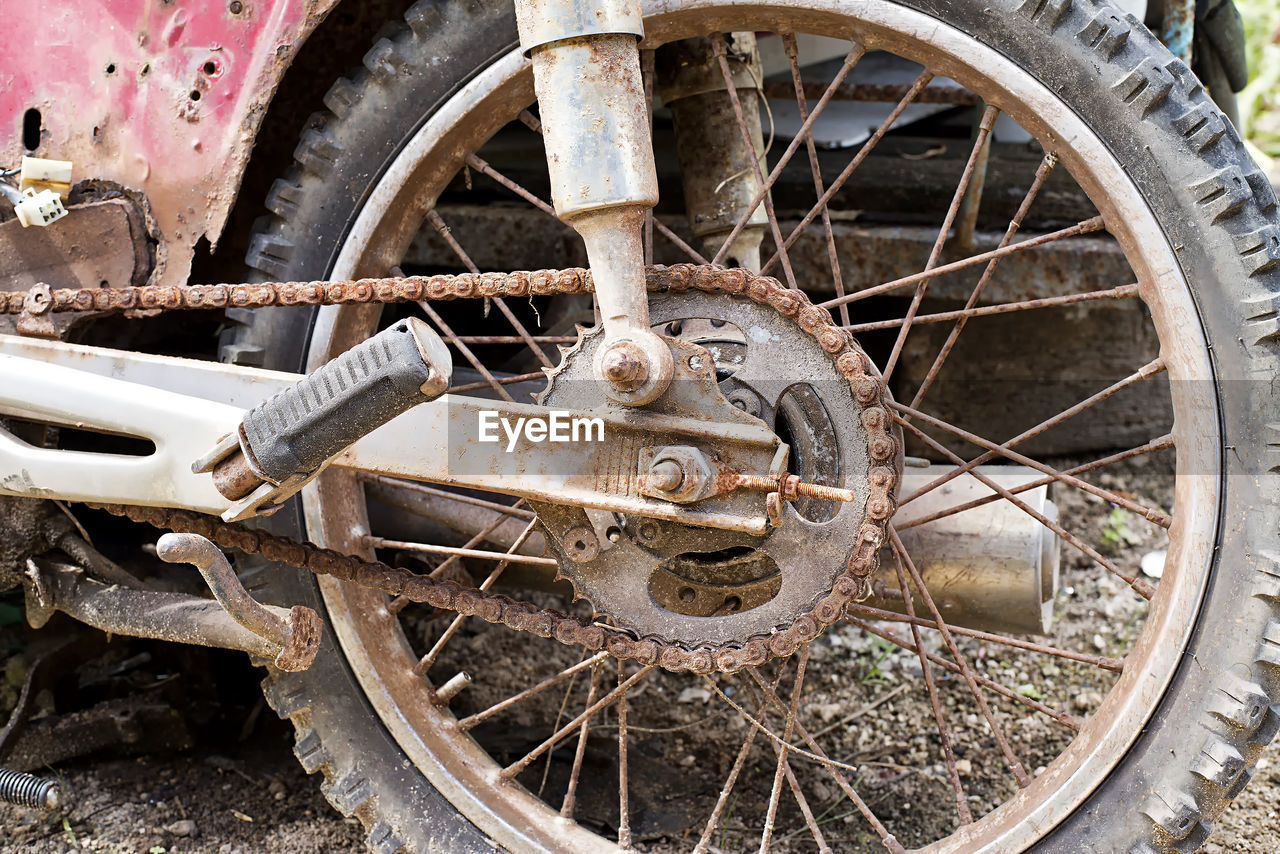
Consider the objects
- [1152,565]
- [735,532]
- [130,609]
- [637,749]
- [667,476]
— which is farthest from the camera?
[1152,565]

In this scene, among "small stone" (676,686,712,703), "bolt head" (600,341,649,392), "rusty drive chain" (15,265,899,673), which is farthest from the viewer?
"small stone" (676,686,712,703)

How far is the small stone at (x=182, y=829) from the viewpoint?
232cm

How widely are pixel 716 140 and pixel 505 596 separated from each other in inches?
35.4

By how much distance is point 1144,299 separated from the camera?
1.73 metres

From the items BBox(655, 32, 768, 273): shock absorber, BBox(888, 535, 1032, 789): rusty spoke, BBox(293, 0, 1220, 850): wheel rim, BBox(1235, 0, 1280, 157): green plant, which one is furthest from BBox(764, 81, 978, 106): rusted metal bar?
BBox(1235, 0, 1280, 157): green plant

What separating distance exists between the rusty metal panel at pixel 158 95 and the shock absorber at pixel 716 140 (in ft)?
2.11

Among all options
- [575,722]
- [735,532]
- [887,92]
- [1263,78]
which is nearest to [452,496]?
[575,722]

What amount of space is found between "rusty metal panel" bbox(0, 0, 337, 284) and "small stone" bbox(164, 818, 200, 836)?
3.70 ft

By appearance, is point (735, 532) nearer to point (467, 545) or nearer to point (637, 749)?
point (467, 545)

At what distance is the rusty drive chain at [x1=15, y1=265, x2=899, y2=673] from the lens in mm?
1726

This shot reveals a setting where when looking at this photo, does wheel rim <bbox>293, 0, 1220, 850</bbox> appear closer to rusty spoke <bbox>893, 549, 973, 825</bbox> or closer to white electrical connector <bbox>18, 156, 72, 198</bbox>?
rusty spoke <bbox>893, 549, 973, 825</bbox>

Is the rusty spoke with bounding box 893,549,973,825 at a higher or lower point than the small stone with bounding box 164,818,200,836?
higher

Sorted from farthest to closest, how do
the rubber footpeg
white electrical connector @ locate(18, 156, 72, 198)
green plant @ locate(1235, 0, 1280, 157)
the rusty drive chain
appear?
green plant @ locate(1235, 0, 1280, 157) → white electrical connector @ locate(18, 156, 72, 198) → the rusty drive chain → the rubber footpeg

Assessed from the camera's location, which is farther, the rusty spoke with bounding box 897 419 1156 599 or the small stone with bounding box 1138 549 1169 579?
the small stone with bounding box 1138 549 1169 579
